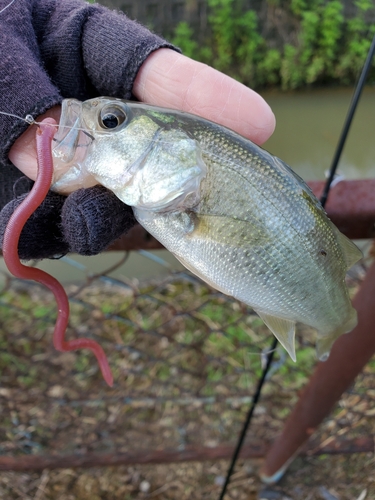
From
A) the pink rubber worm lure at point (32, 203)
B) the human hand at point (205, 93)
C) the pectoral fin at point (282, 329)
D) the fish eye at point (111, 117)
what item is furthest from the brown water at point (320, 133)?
the pink rubber worm lure at point (32, 203)

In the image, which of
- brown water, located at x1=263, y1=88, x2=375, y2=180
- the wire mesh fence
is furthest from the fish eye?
brown water, located at x1=263, y1=88, x2=375, y2=180

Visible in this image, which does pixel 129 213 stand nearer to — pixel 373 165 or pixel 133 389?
pixel 133 389

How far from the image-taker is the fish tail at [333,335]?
136 centimetres

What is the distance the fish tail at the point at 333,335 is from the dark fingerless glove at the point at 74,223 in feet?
2.44

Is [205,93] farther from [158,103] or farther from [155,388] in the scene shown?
[155,388]

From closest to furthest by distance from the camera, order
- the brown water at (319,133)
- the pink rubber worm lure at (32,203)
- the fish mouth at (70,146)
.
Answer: the pink rubber worm lure at (32,203), the fish mouth at (70,146), the brown water at (319,133)

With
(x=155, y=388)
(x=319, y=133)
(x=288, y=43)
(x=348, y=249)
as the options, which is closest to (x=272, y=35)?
(x=288, y=43)

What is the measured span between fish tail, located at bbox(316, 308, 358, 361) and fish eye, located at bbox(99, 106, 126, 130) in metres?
0.93

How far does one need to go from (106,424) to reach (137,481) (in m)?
0.38

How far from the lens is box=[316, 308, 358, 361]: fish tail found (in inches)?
53.4

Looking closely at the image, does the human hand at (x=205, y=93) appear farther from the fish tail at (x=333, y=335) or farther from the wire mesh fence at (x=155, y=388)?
the wire mesh fence at (x=155, y=388)

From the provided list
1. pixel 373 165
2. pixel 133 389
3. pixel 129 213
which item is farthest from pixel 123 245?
pixel 373 165

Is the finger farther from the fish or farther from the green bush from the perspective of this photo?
the green bush

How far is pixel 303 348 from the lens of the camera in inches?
109
